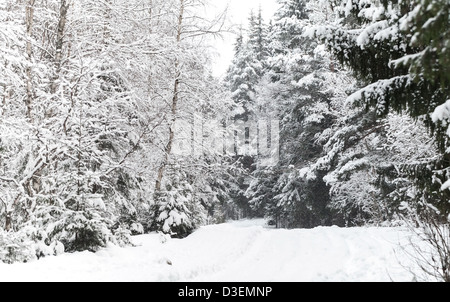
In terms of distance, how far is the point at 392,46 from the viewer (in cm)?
549

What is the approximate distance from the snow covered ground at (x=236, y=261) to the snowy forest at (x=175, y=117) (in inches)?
28.7

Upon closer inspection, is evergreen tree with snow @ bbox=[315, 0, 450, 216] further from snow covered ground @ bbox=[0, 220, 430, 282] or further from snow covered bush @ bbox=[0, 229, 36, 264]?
snow covered bush @ bbox=[0, 229, 36, 264]

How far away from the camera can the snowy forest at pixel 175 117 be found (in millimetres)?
5516

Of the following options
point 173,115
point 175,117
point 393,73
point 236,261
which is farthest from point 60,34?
point 393,73

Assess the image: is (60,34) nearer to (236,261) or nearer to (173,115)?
(173,115)

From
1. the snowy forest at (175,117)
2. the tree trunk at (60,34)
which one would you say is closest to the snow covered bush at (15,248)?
the snowy forest at (175,117)

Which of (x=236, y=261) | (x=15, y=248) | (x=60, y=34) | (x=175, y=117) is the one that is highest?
(x=60, y=34)

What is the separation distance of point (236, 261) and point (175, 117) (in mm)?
5798

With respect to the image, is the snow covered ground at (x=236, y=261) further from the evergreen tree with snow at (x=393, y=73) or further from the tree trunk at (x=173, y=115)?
the tree trunk at (x=173, y=115)

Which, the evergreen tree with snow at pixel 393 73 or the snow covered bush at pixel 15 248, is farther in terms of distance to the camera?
the snow covered bush at pixel 15 248

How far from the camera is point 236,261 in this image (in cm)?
872

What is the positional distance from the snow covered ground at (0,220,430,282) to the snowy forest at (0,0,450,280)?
73cm
